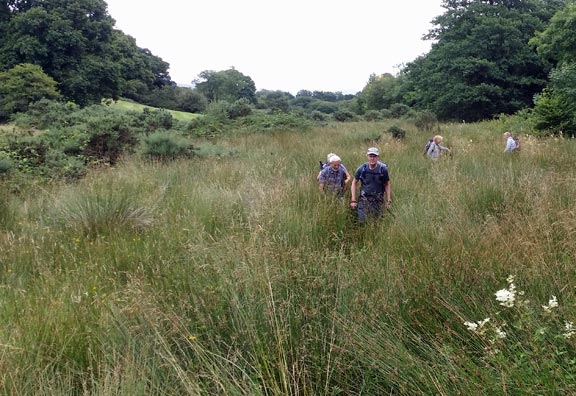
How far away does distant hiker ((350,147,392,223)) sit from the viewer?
619 cm

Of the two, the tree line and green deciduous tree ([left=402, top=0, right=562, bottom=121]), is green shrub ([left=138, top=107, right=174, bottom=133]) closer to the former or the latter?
the tree line

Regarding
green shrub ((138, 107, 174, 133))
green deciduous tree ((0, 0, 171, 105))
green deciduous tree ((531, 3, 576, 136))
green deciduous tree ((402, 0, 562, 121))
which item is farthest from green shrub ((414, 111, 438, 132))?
green deciduous tree ((0, 0, 171, 105))

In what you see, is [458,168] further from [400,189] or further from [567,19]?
[567,19]

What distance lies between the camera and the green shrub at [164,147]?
11.5 metres

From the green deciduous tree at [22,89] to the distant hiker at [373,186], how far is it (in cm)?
2018

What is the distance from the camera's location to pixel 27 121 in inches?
627

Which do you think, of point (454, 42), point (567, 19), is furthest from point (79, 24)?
point (567, 19)

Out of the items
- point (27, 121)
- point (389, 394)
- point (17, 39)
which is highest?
point (17, 39)

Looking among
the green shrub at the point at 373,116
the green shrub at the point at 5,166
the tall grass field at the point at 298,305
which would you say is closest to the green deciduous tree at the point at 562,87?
the green shrub at the point at 373,116

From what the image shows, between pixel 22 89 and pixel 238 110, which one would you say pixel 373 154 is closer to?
pixel 238 110

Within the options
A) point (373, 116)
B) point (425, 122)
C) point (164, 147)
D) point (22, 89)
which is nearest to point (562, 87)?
point (425, 122)

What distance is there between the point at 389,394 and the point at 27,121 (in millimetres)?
17719

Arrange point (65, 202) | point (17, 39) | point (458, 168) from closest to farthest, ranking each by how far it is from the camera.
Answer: point (65, 202), point (458, 168), point (17, 39)

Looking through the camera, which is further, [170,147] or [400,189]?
[170,147]
